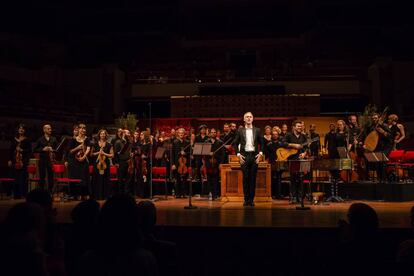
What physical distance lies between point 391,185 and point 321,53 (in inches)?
463

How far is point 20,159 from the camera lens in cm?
1120

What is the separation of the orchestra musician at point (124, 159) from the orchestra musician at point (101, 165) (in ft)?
0.72

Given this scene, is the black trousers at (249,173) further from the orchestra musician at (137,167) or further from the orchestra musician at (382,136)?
the orchestra musician at (382,136)

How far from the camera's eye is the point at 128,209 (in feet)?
7.83

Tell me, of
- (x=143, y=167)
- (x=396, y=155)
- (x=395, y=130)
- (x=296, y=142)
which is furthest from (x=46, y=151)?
(x=395, y=130)

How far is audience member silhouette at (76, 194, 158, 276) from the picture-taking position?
7.23 ft

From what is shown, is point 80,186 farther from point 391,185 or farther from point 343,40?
point 343,40

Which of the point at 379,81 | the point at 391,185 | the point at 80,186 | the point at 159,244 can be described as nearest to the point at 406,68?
the point at 379,81

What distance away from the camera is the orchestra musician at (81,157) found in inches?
420

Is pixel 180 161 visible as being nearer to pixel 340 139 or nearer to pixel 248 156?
pixel 248 156

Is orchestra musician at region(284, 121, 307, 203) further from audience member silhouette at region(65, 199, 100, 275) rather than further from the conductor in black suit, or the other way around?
audience member silhouette at region(65, 199, 100, 275)

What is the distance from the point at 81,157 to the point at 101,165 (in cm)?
52

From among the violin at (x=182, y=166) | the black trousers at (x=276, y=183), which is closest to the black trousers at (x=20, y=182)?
the violin at (x=182, y=166)

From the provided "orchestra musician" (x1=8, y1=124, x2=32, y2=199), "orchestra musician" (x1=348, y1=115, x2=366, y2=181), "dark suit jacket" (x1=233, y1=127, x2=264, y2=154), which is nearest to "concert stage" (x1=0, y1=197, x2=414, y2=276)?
"dark suit jacket" (x1=233, y1=127, x2=264, y2=154)
